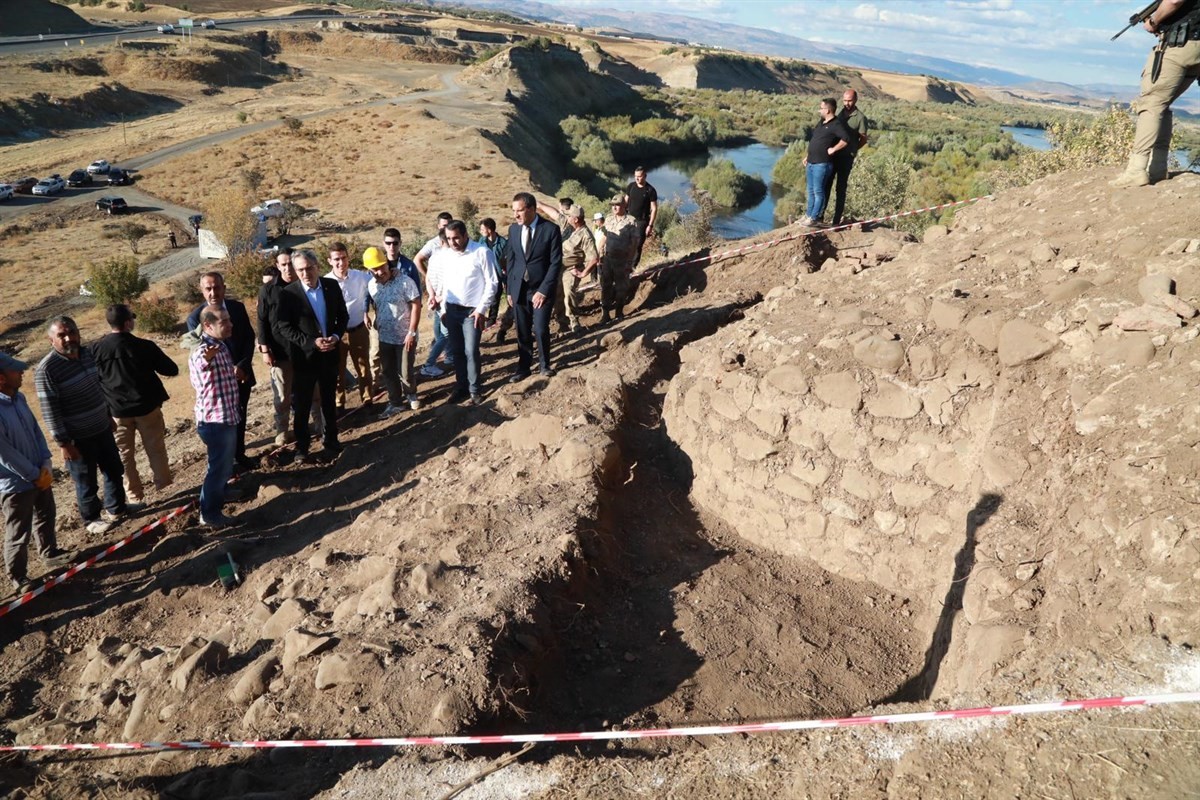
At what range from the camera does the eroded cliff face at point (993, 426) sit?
3.95 metres

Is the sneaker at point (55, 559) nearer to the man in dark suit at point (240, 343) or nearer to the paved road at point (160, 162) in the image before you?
the man in dark suit at point (240, 343)

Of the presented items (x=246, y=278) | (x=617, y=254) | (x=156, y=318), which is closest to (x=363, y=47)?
(x=246, y=278)

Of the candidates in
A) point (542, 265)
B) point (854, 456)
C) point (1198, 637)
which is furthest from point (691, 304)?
point (1198, 637)

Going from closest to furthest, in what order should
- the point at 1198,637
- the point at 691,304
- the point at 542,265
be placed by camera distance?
the point at 1198,637 < the point at 542,265 < the point at 691,304

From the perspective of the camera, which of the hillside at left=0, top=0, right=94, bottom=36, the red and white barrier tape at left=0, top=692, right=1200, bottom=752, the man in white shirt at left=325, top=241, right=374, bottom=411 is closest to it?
the red and white barrier tape at left=0, top=692, right=1200, bottom=752

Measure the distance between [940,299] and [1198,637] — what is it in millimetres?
2920

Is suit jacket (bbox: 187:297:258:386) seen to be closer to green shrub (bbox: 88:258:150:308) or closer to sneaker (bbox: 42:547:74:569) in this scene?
sneaker (bbox: 42:547:74:569)

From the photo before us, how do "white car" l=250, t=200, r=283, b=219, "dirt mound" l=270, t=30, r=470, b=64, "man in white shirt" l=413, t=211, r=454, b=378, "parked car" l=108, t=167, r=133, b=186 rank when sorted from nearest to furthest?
"man in white shirt" l=413, t=211, r=454, b=378, "white car" l=250, t=200, r=283, b=219, "parked car" l=108, t=167, r=133, b=186, "dirt mound" l=270, t=30, r=470, b=64

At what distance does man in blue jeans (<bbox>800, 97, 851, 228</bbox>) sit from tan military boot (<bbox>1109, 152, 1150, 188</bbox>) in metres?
4.37

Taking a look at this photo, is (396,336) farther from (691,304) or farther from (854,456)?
(854,456)

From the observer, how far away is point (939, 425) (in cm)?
525

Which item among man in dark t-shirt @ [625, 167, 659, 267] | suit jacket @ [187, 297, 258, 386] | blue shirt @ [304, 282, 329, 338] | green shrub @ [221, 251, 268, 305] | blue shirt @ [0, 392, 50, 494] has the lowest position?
green shrub @ [221, 251, 268, 305]

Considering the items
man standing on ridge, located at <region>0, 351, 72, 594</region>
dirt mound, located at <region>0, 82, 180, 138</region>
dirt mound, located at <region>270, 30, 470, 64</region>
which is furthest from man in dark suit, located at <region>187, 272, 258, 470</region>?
dirt mound, located at <region>270, 30, 470, 64</region>

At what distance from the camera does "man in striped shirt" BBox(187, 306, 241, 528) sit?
21.1ft
